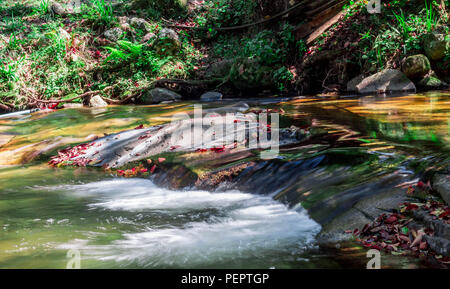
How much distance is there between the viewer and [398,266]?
80.4 inches

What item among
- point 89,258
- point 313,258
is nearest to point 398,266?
point 313,258

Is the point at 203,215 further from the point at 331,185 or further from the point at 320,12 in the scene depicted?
the point at 320,12

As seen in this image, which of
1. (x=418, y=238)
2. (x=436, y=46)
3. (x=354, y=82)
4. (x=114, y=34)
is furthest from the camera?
(x=114, y=34)

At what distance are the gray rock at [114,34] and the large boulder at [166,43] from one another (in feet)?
6.92

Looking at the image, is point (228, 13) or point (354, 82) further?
point (228, 13)

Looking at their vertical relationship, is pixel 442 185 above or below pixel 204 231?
above

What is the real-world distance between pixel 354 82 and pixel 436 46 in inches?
79.2

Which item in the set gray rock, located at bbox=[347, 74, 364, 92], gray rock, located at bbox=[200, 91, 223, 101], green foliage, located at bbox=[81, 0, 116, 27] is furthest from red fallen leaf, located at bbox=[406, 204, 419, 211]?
green foliage, located at bbox=[81, 0, 116, 27]

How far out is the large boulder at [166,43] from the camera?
12891 millimetres

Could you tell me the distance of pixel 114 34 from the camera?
14.3 meters

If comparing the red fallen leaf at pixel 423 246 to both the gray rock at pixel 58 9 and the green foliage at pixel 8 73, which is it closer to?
the green foliage at pixel 8 73

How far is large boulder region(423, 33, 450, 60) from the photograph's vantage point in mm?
8727

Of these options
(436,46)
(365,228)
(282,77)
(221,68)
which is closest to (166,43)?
(221,68)

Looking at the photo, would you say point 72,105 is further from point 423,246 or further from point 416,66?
point 423,246
